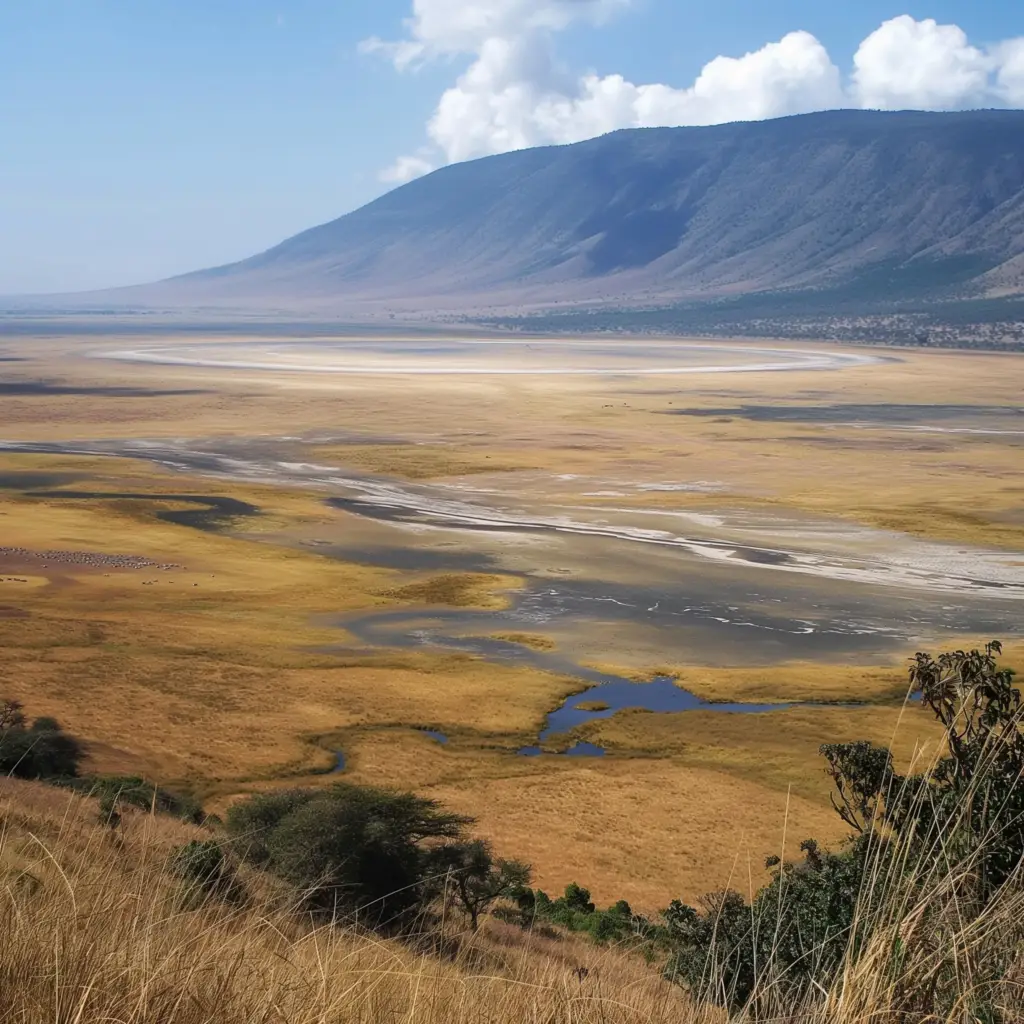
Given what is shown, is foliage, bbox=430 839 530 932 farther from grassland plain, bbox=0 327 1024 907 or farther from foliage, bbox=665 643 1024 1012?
grassland plain, bbox=0 327 1024 907

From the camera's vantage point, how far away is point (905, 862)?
2.73 meters

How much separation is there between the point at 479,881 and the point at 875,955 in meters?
15.7

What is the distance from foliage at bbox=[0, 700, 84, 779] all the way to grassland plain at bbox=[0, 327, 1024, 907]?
881 mm

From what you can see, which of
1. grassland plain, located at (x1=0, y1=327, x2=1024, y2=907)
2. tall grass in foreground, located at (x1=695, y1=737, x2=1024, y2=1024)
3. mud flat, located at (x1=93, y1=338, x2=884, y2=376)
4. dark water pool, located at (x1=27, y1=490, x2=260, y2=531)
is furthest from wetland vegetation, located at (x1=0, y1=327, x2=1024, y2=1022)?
mud flat, located at (x1=93, y1=338, x2=884, y2=376)

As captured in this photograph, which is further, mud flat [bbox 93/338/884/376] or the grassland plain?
mud flat [bbox 93/338/884/376]

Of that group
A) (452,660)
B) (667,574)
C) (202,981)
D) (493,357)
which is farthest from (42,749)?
(493,357)

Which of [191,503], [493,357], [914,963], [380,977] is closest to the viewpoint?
[914,963]

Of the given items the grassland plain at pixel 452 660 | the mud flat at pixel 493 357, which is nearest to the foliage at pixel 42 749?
the grassland plain at pixel 452 660

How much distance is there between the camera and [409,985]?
298 centimetres

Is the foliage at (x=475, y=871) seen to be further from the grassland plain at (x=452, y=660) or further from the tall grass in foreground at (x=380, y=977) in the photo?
the tall grass in foreground at (x=380, y=977)

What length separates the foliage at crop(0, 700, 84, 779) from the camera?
2073cm

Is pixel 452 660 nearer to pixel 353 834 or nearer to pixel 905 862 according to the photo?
pixel 353 834

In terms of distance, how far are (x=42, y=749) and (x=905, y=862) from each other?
916 inches

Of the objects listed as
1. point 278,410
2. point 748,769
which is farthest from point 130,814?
point 278,410
